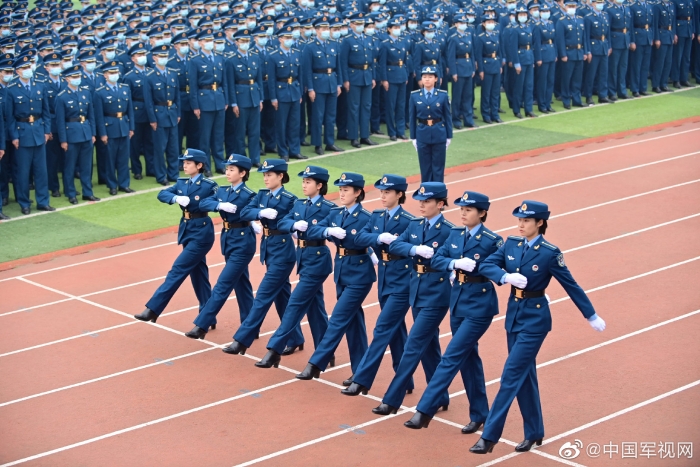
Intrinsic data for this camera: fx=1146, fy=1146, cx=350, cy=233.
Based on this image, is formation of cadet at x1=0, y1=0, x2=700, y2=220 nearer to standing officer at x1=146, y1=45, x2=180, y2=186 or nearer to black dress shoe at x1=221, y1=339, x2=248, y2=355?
standing officer at x1=146, y1=45, x2=180, y2=186

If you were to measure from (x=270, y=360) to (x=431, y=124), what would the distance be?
21.6ft

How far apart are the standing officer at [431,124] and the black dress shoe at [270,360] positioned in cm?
643

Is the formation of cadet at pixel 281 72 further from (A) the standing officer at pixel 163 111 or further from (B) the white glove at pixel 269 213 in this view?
(B) the white glove at pixel 269 213

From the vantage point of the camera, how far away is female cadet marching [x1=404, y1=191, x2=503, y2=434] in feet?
30.5

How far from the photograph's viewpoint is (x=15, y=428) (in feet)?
32.5

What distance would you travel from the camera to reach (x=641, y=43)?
24.9 m

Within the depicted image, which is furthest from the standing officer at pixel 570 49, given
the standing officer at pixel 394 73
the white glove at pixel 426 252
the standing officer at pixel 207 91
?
the white glove at pixel 426 252

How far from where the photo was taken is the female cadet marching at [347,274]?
10500 mm

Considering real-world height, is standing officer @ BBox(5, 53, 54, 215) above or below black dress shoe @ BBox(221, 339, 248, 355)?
above

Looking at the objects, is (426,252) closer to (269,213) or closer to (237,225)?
(269,213)

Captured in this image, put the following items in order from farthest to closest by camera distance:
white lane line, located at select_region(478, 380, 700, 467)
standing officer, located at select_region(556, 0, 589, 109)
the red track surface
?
1. standing officer, located at select_region(556, 0, 589, 109)
2. the red track surface
3. white lane line, located at select_region(478, 380, 700, 467)

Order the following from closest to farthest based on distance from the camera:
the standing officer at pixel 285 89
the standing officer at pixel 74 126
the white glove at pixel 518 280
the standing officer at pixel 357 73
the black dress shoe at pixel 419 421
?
the white glove at pixel 518 280
the black dress shoe at pixel 419 421
the standing officer at pixel 74 126
the standing officer at pixel 285 89
the standing officer at pixel 357 73

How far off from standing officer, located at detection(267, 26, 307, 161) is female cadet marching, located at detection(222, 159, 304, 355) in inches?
326

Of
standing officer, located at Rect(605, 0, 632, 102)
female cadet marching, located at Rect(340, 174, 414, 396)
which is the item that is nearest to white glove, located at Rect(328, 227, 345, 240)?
female cadet marching, located at Rect(340, 174, 414, 396)
